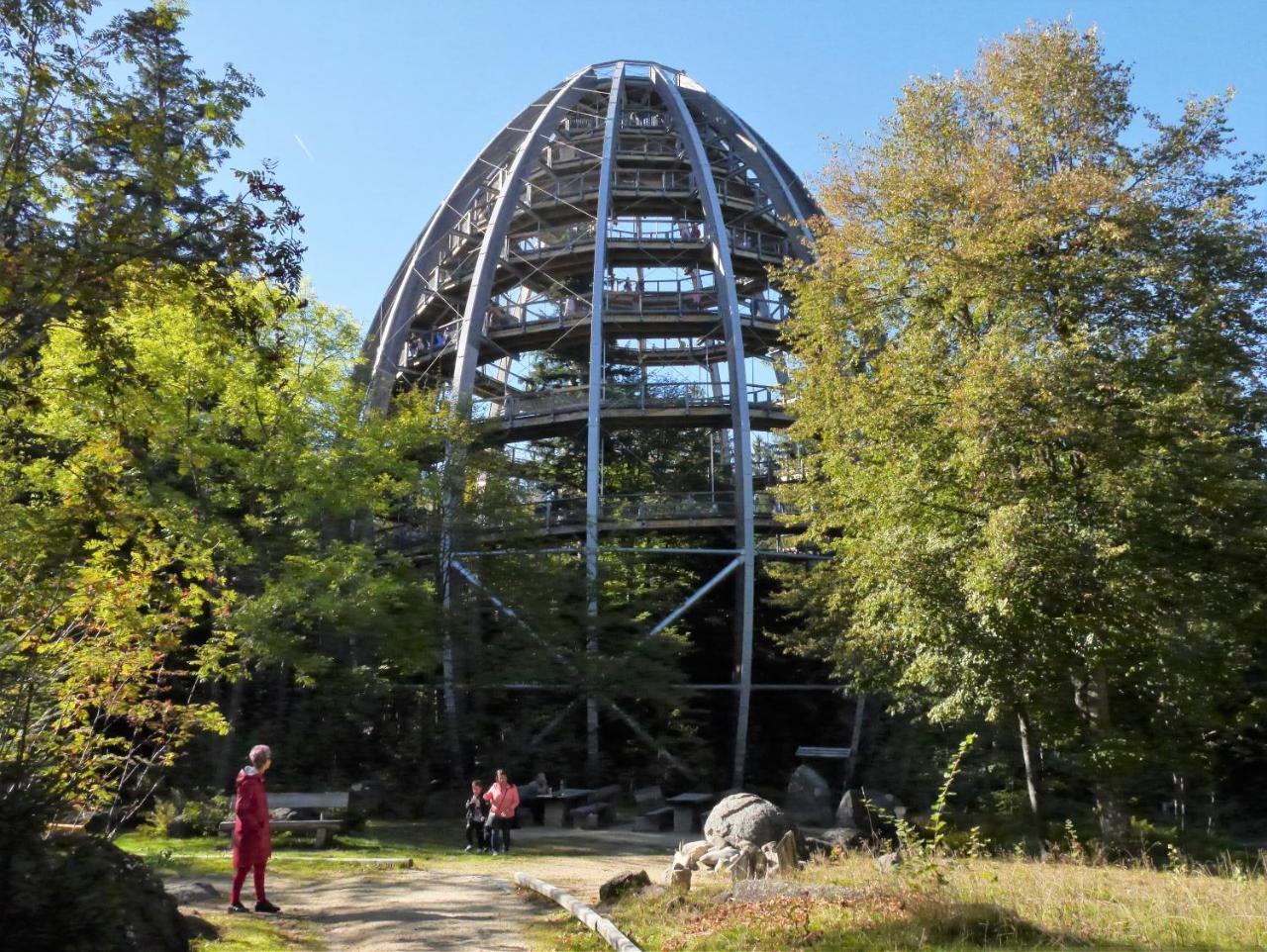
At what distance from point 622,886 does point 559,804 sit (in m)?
11.5

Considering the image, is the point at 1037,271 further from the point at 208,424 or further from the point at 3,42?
the point at 208,424

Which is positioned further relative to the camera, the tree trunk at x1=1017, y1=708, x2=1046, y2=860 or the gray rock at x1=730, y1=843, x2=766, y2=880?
the tree trunk at x1=1017, y1=708, x2=1046, y2=860

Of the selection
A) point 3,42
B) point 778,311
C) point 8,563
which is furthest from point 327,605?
point 778,311

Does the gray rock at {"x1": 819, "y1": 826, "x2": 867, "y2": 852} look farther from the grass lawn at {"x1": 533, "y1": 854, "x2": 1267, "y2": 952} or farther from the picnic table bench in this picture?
the picnic table bench

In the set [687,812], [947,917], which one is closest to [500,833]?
[687,812]

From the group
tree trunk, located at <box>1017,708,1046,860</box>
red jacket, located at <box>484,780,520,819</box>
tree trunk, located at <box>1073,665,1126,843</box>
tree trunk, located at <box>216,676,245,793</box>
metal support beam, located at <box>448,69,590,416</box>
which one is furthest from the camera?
metal support beam, located at <box>448,69,590,416</box>

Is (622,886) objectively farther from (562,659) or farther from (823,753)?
(823,753)

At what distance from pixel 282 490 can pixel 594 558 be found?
7958 mm

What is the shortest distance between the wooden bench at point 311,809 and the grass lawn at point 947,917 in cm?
707

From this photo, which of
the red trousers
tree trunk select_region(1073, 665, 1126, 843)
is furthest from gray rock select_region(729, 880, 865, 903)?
tree trunk select_region(1073, 665, 1126, 843)

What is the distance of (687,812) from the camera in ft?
63.4

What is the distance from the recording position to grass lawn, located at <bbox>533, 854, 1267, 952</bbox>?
620cm

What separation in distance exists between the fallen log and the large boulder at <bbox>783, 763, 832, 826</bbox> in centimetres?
1217

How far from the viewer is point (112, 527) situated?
9.36 metres
